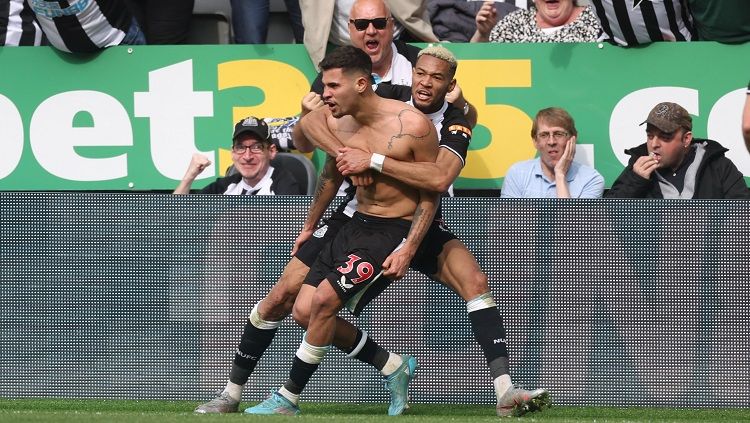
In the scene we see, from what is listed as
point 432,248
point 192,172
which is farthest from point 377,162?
point 192,172

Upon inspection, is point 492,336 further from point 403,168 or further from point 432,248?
point 403,168

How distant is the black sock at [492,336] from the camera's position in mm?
7199

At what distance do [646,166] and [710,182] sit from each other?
408 mm

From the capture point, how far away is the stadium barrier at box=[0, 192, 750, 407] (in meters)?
8.03

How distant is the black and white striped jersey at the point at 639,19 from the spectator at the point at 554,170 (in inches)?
28.6

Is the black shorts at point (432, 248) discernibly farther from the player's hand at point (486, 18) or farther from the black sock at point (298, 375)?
the player's hand at point (486, 18)

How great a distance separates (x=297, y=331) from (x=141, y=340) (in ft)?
3.11

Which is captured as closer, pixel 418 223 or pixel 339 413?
pixel 418 223

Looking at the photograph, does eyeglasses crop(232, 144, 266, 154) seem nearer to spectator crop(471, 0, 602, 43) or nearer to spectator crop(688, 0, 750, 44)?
spectator crop(471, 0, 602, 43)

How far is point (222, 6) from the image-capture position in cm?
1044

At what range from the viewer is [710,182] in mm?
8406

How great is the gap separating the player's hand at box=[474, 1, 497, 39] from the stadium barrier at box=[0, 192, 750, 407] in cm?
173

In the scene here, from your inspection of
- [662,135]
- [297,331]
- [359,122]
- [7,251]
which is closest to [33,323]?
[7,251]

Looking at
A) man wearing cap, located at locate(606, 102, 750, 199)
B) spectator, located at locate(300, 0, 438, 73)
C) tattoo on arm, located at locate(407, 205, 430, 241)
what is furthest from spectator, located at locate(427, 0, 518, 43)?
tattoo on arm, located at locate(407, 205, 430, 241)
